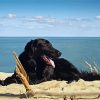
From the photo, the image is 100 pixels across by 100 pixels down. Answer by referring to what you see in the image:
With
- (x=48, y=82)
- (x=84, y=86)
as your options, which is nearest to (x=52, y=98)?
(x=84, y=86)

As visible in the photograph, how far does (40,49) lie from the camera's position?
12094mm

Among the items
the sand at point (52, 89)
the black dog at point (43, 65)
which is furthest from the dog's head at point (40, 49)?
the sand at point (52, 89)

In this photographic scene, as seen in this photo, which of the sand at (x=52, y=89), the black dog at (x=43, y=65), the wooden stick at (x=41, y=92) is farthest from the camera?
the black dog at (x=43, y=65)

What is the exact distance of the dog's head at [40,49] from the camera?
12.1 metres

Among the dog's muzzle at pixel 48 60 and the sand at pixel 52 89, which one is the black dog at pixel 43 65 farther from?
the sand at pixel 52 89

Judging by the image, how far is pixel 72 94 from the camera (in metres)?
8.34

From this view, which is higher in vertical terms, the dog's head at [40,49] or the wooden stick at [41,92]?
the dog's head at [40,49]

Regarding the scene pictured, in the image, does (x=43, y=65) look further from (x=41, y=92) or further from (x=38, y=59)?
(x=41, y=92)

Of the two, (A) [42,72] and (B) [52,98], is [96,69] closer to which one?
(A) [42,72]

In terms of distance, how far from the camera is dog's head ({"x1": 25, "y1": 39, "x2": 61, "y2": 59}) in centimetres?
1208

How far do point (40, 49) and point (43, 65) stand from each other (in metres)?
0.40

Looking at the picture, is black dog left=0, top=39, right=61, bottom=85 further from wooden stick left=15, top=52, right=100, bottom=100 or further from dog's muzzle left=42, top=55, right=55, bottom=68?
wooden stick left=15, top=52, right=100, bottom=100

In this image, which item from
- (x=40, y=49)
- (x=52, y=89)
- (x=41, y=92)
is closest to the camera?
(x=41, y=92)

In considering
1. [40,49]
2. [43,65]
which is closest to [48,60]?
[43,65]
